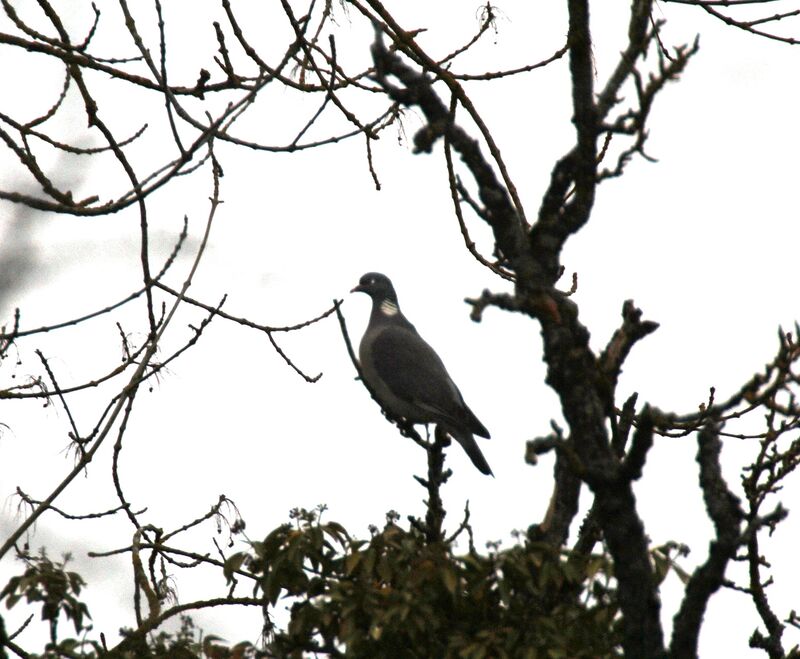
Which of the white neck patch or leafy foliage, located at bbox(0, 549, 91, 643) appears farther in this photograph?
the white neck patch

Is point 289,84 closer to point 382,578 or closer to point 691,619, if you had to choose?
point 382,578

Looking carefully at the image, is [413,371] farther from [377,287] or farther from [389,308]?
[377,287]

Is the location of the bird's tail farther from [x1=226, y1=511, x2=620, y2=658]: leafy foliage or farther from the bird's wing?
[x1=226, y1=511, x2=620, y2=658]: leafy foliage

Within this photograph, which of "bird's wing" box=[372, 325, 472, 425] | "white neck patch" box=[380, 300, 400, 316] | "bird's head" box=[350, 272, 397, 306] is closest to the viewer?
"bird's wing" box=[372, 325, 472, 425]

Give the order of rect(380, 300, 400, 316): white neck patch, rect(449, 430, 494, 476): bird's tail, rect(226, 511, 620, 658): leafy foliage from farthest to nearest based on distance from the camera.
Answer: rect(380, 300, 400, 316): white neck patch, rect(449, 430, 494, 476): bird's tail, rect(226, 511, 620, 658): leafy foliage

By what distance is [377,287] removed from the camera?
836 cm

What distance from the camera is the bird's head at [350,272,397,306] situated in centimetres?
834

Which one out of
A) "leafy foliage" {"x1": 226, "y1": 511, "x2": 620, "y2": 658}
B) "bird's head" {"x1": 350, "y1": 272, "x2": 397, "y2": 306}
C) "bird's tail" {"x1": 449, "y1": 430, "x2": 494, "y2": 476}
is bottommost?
"leafy foliage" {"x1": 226, "y1": 511, "x2": 620, "y2": 658}

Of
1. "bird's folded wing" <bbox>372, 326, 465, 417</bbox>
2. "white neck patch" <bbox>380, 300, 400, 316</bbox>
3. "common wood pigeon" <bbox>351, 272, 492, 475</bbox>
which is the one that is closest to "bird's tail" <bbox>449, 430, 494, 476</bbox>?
"common wood pigeon" <bbox>351, 272, 492, 475</bbox>

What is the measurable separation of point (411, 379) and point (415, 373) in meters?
0.08

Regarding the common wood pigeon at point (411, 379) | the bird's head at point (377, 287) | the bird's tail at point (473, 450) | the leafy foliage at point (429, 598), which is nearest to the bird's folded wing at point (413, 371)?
the common wood pigeon at point (411, 379)

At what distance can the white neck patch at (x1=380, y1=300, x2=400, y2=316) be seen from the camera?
8.19 m

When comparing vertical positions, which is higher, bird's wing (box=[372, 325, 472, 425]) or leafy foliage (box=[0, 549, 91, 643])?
bird's wing (box=[372, 325, 472, 425])

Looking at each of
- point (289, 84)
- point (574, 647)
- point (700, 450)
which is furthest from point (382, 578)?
point (289, 84)
